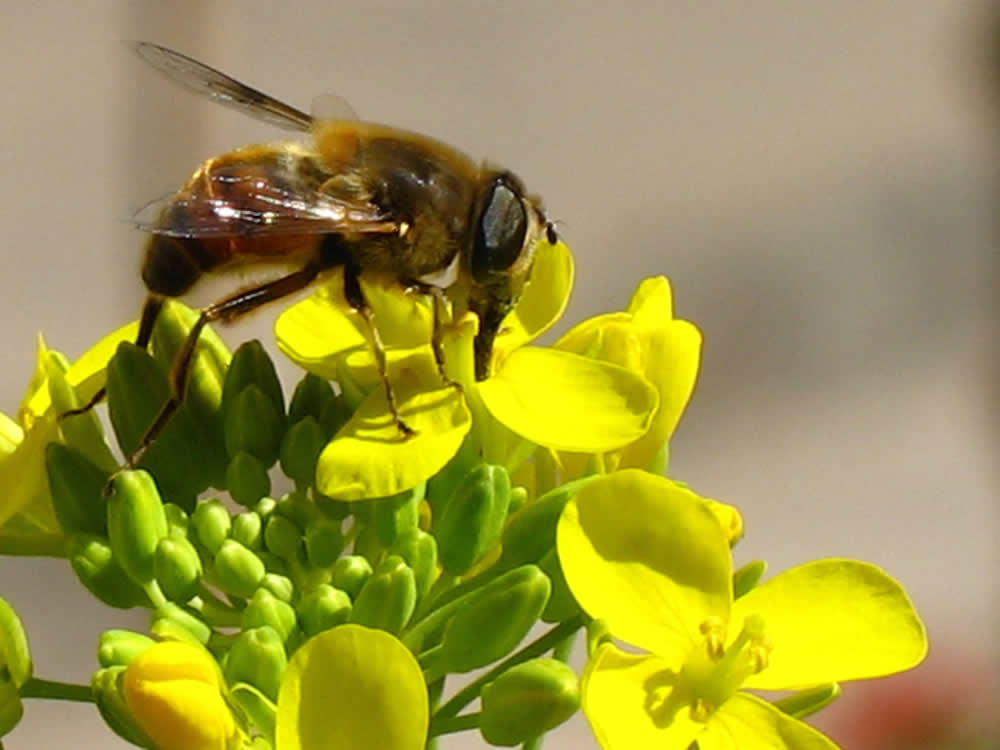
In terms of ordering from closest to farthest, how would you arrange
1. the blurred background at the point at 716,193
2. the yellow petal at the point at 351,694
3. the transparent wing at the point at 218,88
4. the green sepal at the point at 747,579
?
the yellow petal at the point at 351,694, the green sepal at the point at 747,579, the transparent wing at the point at 218,88, the blurred background at the point at 716,193

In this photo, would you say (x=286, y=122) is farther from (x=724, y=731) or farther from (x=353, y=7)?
(x=353, y=7)

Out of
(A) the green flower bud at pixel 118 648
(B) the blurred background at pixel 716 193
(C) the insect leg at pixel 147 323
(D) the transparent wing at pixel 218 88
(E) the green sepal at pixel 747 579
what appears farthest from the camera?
(B) the blurred background at pixel 716 193

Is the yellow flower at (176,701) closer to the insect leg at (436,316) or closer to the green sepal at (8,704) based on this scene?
the green sepal at (8,704)

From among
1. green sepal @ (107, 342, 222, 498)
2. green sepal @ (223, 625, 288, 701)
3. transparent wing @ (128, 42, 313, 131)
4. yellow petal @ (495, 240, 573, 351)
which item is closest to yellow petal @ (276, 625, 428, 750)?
green sepal @ (223, 625, 288, 701)

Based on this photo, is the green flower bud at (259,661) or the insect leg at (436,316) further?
the insect leg at (436,316)

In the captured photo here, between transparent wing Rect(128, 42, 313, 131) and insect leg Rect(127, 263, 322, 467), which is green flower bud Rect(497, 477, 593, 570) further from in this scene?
transparent wing Rect(128, 42, 313, 131)

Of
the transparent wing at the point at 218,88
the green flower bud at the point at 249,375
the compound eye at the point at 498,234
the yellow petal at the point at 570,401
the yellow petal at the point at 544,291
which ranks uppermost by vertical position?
the transparent wing at the point at 218,88

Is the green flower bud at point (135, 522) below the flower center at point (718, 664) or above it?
above

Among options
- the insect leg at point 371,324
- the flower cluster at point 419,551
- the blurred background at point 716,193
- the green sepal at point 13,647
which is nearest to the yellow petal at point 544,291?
the flower cluster at point 419,551

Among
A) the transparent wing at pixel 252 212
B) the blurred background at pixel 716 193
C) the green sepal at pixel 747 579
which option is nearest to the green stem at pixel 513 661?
the green sepal at pixel 747 579
